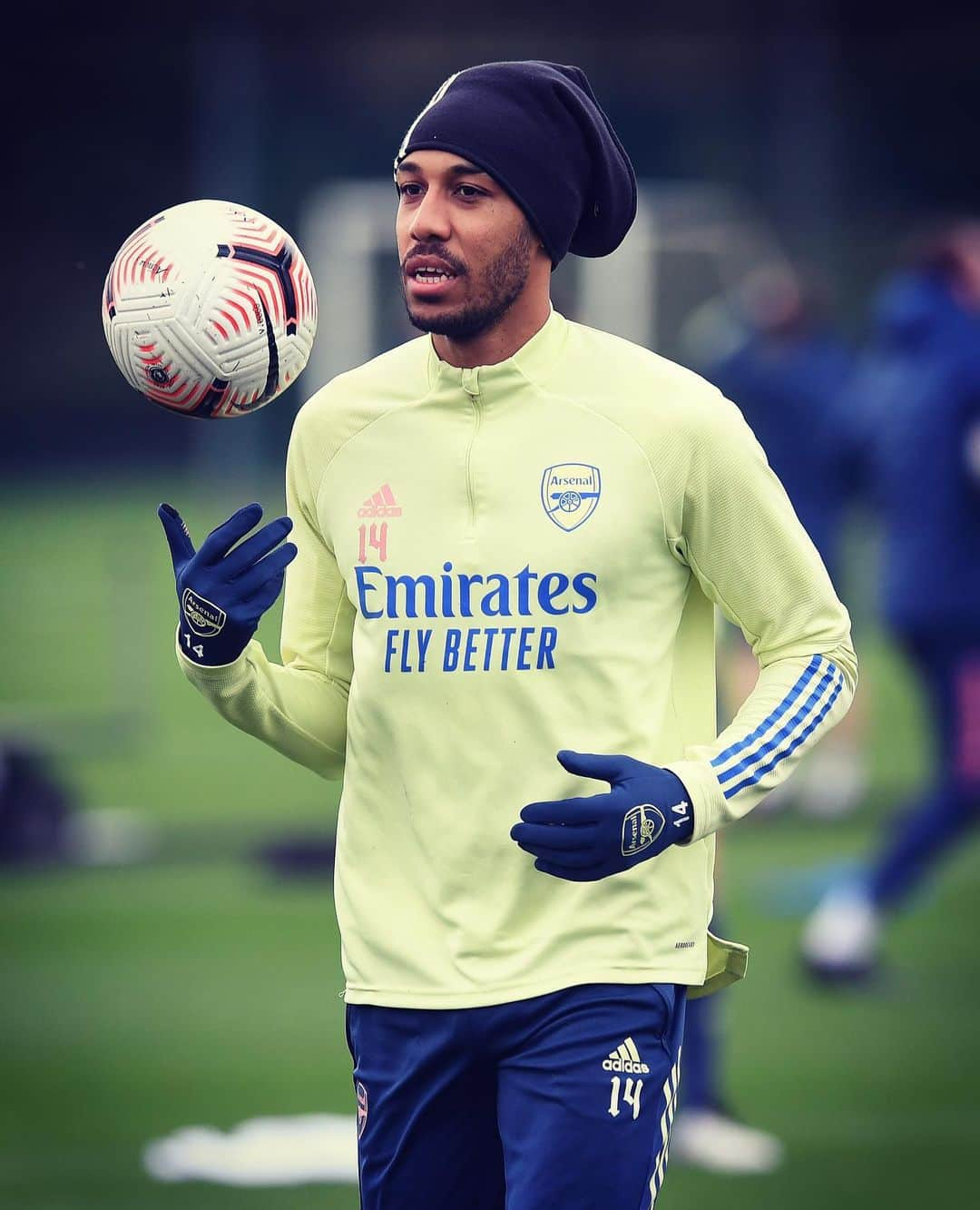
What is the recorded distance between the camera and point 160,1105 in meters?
6.11

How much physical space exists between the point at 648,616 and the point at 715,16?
26731mm

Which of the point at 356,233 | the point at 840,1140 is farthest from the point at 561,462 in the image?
the point at 356,233

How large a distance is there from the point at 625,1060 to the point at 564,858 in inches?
14.0

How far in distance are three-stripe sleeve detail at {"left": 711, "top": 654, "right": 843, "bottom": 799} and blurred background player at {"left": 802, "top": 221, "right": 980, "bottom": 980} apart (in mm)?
3946

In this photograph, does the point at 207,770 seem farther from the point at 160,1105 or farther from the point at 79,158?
the point at 79,158

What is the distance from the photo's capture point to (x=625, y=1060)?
318 cm

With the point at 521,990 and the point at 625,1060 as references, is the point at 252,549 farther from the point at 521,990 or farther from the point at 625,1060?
the point at 625,1060

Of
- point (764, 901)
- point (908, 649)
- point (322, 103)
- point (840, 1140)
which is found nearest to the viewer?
point (840, 1140)

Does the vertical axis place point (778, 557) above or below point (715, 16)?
below

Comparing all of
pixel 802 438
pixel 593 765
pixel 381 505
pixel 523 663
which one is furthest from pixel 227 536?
pixel 802 438

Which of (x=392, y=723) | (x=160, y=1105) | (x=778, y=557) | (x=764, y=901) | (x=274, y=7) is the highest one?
(x=274, y=7)

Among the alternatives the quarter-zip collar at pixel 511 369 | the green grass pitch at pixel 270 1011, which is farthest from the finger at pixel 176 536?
the green grass pitch at pixel 270 1011

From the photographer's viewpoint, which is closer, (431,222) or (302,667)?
(431,222)

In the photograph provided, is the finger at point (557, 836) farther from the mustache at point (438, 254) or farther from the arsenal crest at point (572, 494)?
the mustache at point (438, 254)
